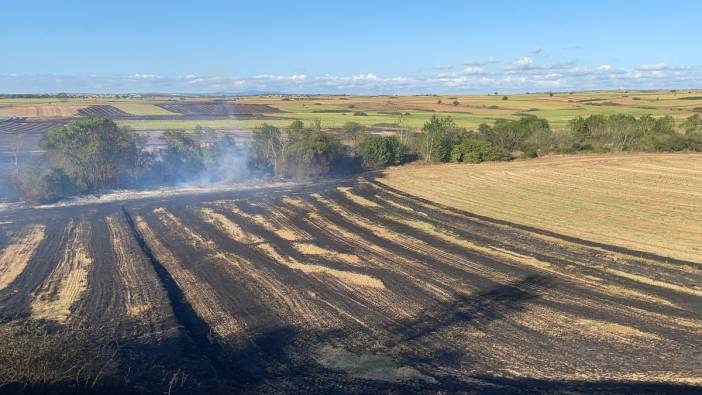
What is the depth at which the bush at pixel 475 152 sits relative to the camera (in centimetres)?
4294

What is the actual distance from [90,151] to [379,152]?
21.4 m

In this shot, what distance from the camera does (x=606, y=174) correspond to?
35125 mm

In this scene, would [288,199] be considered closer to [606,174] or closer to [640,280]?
[640,280]

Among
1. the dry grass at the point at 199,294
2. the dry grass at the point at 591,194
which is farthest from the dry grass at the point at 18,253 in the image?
the dry grass at the point at 591,194

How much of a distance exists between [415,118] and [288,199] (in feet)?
178

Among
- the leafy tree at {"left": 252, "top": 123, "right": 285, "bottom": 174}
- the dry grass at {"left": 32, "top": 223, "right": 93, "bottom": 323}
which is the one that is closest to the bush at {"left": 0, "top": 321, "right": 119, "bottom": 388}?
the dry grass at {"left": 32, "top": 223, "right": 93, "bottom": 323}

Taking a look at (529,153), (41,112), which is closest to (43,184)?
(529,153)

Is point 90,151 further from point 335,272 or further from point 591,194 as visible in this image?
point 591,194

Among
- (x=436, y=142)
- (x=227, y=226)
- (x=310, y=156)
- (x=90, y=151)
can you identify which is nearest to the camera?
(x=227, y=226)

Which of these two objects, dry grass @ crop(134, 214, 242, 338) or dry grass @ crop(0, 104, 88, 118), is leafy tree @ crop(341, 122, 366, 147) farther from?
dry grass @ crop(0, 104, 88, 118)

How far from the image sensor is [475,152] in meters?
42.8

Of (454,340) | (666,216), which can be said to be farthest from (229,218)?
(666,216)

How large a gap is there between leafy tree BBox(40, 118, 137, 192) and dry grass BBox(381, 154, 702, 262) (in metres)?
17.5

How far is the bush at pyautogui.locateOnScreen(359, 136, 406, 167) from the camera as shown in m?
40.9
